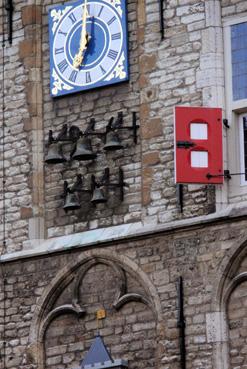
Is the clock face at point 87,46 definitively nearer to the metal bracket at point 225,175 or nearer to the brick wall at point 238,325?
the metal bracket at point 225,175

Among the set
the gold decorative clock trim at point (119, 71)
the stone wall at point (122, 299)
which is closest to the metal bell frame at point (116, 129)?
the gold decorative clock trim at point (119, 71)

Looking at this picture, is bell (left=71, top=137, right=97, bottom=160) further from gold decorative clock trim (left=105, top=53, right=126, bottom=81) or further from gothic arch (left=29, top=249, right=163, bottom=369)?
gothic arch (left=29, top=249, right=163, bottom=369)

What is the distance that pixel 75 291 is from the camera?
32.0 metres

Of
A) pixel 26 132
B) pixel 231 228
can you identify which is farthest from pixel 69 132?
pixel 231 228

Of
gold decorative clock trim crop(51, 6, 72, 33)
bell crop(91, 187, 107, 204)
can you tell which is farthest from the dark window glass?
gold decorative clock trim crop(51, 6, 72, 33)

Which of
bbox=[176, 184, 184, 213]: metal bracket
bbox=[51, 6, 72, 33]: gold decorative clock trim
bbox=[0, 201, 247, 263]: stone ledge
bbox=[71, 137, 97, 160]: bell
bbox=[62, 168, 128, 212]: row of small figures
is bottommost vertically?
bbox=[0, 201, 247, 263]: stone ledge

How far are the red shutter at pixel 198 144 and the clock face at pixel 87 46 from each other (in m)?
1.34

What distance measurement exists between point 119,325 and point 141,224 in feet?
3.92

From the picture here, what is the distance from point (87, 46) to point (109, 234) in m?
2.39

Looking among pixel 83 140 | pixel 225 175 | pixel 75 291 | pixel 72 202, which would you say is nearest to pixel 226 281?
pixel 225 175

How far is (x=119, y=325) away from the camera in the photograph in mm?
31531

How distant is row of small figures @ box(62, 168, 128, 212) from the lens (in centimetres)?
3203

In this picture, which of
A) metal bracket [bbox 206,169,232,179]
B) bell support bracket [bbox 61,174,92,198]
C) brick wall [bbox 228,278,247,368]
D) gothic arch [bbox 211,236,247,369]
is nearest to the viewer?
brick wall [bbox 228,278,247,368]

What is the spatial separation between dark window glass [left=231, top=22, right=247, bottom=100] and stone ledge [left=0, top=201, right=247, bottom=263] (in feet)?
4.59
